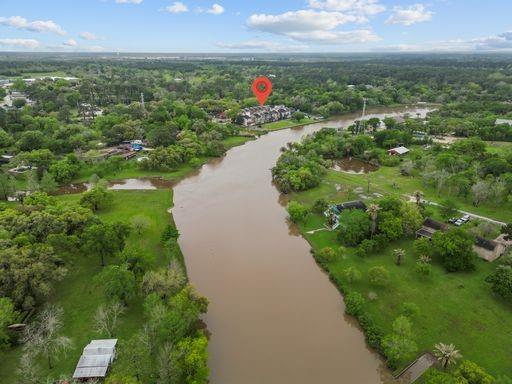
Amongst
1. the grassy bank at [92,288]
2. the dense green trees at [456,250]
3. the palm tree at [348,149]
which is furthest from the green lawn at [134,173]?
the dense green trees at [456,250]

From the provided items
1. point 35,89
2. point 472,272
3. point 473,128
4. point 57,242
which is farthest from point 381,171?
point 35,89

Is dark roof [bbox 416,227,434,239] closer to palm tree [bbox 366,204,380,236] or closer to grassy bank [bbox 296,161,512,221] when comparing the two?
palm tree [bbox 366,204,380,236]

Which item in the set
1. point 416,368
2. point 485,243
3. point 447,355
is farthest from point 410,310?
point 485,243

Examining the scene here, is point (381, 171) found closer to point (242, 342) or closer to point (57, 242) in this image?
point (242, 342)

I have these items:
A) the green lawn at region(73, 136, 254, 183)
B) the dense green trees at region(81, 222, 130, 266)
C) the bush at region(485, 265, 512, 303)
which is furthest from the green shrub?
the green lawn at region(73, 136, 254, 183)

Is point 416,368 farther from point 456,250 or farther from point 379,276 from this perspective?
point 456,250

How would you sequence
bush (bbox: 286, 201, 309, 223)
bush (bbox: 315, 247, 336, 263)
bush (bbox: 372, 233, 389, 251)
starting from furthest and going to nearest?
bush (bbox: 286, 201, 309, 223) → bush (bbox: 372, 233, 389, 251) → bush (bbox: 315, 247, 336, 263)
